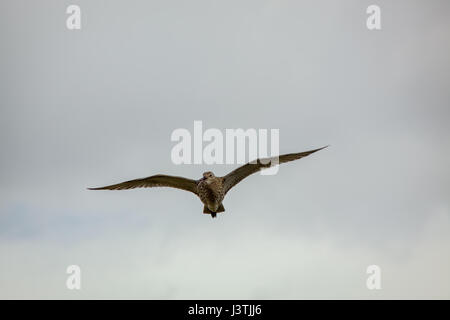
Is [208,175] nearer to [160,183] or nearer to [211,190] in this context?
[211,190]

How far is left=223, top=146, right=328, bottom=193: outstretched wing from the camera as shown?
70.4 feet

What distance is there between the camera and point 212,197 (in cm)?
2133

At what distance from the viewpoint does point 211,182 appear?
21.3 m

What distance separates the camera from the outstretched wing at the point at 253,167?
21.5 metres

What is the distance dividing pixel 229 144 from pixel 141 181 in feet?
10.1

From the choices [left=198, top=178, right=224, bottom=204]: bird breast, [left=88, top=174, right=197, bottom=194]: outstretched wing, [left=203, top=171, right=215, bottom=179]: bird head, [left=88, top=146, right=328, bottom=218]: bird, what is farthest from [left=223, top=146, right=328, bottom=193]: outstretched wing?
[left=88, top=174, right=197, bottom=194]: outstretched wing

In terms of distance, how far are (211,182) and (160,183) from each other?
1700 millimetres

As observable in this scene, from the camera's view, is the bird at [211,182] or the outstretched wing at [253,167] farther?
the outstretched wing at [253,167]

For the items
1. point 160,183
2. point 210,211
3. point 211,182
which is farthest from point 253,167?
Result: point 160,183

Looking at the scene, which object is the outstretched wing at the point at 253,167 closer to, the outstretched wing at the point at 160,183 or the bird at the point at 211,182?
the bird at the point at 211,182

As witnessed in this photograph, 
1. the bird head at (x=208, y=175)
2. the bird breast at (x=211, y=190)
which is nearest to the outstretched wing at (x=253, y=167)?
the bird breast at (x=211, y=190)

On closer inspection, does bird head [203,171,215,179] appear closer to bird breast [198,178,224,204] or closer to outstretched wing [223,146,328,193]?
bird breast [198,178,224,204]
